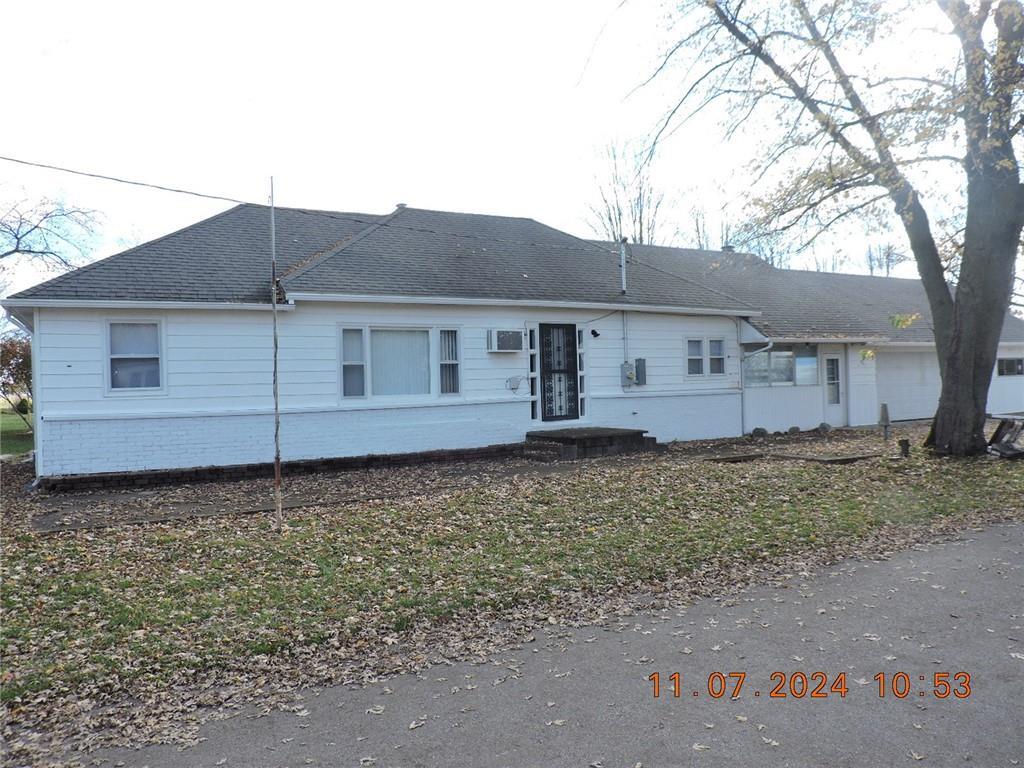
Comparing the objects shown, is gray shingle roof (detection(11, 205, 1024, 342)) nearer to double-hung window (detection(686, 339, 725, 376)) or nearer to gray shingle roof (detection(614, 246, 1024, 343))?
gray shingle roof (detection(614, 246, 1024, 343))

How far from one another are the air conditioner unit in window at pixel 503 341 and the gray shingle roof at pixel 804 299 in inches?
226

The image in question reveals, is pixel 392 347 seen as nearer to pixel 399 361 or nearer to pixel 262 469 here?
pixel 399 361

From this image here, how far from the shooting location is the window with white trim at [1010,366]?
2619 cm

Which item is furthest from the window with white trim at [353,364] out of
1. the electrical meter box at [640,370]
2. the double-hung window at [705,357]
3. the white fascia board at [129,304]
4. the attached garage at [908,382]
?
the attached garage at [908,382]

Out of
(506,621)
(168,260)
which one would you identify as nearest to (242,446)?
(168,260)

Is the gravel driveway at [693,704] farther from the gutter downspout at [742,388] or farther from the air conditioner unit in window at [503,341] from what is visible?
the gutter downspout at [742,388]

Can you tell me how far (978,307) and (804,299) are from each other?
980cm

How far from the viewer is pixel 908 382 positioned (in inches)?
934

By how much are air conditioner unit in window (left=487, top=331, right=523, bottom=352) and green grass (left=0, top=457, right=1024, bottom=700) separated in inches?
163

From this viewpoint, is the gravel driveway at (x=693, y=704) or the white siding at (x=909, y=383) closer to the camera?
the gravel driveway at (x=693, y=704)

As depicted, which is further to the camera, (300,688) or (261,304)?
(261,304)

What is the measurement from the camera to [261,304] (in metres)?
12.8

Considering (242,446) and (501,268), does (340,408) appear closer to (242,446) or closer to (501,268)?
(242,446)

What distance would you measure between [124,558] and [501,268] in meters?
10.5
